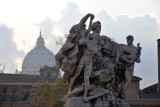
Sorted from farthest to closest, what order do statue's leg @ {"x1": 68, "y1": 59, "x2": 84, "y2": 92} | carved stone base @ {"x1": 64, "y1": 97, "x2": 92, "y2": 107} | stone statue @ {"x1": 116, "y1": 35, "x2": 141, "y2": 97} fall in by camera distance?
stone statue @ {"x1": 116, "y1": 35, "x2": 141, "y2": 97} < statue's leg @ {"x1": 68, "y1": 59, "x2": 84, "y2": 92} < carved stone base @ {"x1": 64, "y1": 97, "x2": 92, "y2": 107}

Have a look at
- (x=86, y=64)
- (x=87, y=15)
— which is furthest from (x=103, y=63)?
(x=87, y=15)

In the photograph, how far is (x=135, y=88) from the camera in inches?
2222

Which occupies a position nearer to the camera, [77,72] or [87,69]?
[87,69]

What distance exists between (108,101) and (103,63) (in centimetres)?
130

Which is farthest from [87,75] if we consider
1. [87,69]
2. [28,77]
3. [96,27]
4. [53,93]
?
[28,77]

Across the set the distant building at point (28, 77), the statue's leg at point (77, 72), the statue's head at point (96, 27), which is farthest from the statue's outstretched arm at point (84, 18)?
the distant building at point (28, 77)

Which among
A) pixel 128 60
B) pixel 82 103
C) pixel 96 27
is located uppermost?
pixel 96 27

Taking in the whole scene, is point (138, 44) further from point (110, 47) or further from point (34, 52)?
point (34, 52)

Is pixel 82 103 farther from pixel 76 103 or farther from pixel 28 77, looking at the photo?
pixel 28 77

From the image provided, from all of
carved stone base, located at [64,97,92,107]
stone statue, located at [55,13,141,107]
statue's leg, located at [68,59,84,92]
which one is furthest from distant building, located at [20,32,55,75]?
carved stone base, located at [64,97,92,107]

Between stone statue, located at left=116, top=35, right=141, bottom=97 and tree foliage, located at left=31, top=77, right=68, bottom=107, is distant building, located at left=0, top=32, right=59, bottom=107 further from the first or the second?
stone statue, located at left=116, top=35, right=141, bottom=97

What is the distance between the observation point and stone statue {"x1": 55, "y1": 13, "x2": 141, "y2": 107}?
555 inches

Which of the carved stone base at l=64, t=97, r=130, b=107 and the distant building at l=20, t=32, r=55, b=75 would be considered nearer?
the carved stone base at l=64, t=97, r=130, b=107

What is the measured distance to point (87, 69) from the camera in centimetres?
1416
